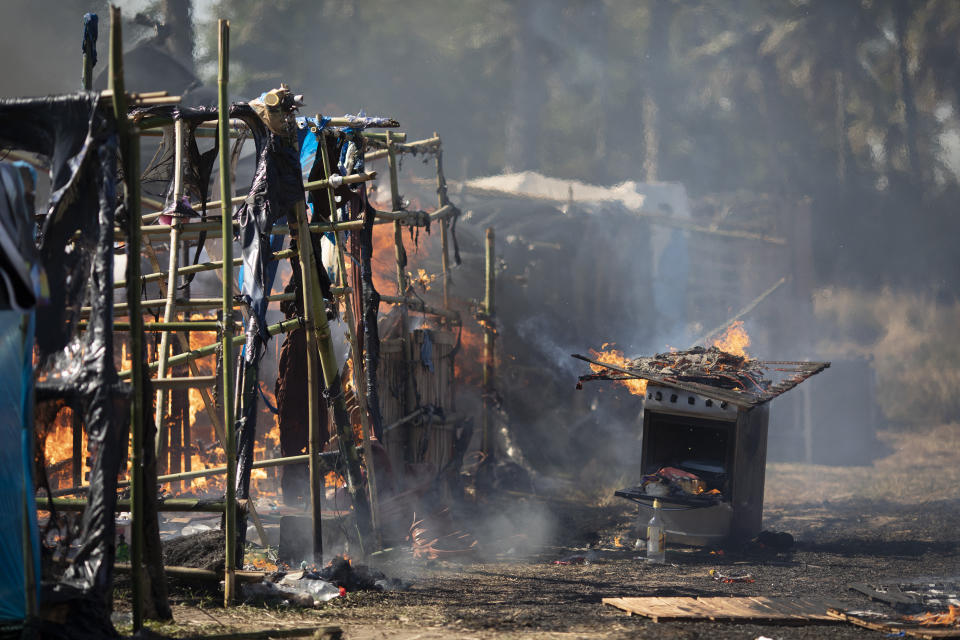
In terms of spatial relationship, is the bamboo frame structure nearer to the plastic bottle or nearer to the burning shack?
the plastic bottle

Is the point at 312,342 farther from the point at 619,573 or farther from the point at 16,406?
the point at 619,573

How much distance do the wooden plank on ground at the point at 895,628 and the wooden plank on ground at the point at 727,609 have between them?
Answer: 0.12 metres

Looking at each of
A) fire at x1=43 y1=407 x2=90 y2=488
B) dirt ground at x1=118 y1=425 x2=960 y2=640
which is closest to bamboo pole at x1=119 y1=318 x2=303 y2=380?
dirt ground at x1=118 y1=425 x2=960 y2=640

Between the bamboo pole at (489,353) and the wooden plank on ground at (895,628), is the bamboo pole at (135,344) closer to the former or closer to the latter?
the wooden plank on ground at (895,628)

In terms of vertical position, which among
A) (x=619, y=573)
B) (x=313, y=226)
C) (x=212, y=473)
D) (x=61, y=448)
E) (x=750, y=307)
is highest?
(x=750, y=307)

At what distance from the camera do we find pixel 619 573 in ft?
34.6

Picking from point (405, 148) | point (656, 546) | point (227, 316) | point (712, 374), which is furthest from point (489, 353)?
point (227, 316)

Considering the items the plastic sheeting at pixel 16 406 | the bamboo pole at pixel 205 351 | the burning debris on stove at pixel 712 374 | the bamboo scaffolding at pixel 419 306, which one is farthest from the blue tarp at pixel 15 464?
the burning debris on stove at pixel 712 374

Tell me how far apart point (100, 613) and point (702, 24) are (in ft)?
120

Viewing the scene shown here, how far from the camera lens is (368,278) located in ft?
37.2

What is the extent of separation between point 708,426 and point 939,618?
4.84m

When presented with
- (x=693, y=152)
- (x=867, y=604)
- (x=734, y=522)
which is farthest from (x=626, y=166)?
(x=867, y=604)

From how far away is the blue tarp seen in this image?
15.9 feet

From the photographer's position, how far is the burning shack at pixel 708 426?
40.0 ft
